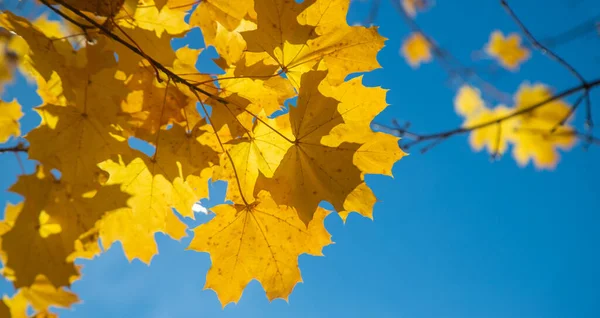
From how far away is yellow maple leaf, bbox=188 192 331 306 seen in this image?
1715 mm

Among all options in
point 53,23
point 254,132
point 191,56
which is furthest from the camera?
point 53,23

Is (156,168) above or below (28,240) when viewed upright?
above

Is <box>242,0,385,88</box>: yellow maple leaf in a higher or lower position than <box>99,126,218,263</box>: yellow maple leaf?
higher

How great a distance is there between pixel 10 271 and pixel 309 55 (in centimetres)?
141

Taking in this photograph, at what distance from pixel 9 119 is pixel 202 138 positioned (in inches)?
38.1

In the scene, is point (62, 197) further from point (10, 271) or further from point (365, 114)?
point (365, 114)

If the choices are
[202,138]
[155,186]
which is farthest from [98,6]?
[155,186]

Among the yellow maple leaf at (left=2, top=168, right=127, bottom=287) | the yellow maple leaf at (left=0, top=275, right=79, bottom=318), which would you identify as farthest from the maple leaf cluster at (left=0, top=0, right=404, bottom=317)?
the yellow maple leaf at (left=0, top=275, right=79, bottom=318)

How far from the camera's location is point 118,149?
5.35ft

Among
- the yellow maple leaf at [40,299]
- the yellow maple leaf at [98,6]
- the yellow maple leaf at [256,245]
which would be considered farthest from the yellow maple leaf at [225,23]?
the yellow maple leaf at [40,299]

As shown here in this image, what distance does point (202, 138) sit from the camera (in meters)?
1.68

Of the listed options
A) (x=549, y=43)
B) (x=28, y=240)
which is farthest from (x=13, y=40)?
(x=549, y=43)

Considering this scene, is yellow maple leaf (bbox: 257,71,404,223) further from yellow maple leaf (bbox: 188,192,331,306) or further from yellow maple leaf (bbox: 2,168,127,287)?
yellow maple leaf (bbox: 2,168,127,287)

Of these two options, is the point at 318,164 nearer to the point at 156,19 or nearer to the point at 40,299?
the point at 156,19
